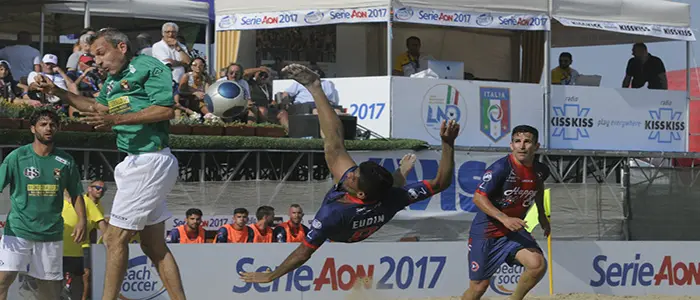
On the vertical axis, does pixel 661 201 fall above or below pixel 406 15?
below

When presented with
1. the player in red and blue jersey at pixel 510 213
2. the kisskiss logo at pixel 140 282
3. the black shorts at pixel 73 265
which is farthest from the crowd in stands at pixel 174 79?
the player in red and blue jersey at pixel 510 213

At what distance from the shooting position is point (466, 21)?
19141 millimetres

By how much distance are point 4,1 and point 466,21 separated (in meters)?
7.03

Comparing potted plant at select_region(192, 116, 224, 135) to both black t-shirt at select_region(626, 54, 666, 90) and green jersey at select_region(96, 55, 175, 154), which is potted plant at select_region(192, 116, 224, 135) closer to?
green jersey at select_region(96, 55, 175, 154)

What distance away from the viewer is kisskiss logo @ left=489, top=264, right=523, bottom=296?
1630cm

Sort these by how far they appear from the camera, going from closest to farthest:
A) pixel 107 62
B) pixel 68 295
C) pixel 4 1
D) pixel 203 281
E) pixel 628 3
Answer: pixel 107 62 < pixel 68 295 < pixel 203 281 < pixel 4 1 < pixel 628 3

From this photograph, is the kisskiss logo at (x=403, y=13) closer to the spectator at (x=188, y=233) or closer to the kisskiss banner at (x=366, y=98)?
the kisskiss banner at (x=366, y=98)

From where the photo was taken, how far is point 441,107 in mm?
18734

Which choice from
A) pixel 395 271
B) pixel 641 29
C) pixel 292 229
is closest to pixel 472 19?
pixel 641 29

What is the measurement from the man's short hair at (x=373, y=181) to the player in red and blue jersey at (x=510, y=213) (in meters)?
2.21

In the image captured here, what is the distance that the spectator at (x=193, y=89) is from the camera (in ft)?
53.9

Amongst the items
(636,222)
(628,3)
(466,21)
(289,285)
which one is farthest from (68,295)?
(628,3)

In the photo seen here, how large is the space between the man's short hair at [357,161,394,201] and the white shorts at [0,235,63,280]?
308 cm

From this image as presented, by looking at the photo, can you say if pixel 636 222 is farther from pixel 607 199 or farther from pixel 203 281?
pixel 203 281
